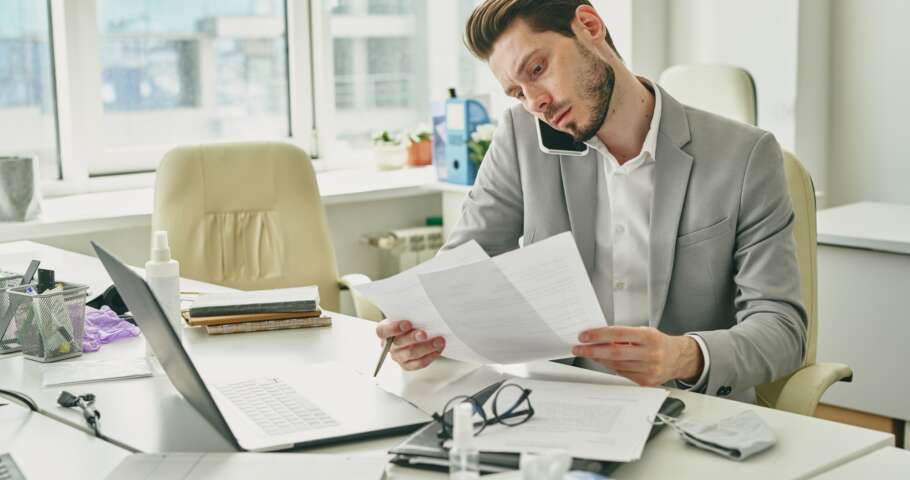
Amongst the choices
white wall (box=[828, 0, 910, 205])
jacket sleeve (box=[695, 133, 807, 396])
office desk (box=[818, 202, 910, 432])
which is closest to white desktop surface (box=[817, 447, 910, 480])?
jacket sleeve (box=[695, 133, 807, 396])

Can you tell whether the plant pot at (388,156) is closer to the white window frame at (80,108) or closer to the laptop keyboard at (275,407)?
the white window frame at (80,108)

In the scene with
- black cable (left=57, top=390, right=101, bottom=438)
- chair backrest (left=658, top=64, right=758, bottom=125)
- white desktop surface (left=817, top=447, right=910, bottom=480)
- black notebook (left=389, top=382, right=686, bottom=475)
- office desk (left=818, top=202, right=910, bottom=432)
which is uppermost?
chair backrest (left=658, top=64, right=758, bottom=125)

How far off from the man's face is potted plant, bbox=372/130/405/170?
2182mm

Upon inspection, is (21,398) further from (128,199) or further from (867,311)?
(867,311)

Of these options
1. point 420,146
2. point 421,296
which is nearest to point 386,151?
point 420,146

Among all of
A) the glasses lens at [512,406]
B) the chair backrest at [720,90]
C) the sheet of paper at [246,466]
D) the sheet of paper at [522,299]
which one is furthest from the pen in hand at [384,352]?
the chair backrest at [720,90]

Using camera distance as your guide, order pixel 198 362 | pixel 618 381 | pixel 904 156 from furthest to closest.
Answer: pixel 904 156 → pixel 198 362 → pixel 618 381

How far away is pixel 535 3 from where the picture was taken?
5.68 ft

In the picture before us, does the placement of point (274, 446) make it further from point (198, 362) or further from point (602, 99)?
point (602, 99)

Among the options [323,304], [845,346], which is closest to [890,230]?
[845,346]

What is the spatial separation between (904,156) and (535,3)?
215cm

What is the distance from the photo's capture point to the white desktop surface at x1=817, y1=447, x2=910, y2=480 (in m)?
1.17

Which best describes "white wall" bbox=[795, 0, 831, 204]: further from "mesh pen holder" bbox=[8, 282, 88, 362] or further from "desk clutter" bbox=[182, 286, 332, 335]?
"mesh pen holder" bbox=[8, 282, 88, 362]

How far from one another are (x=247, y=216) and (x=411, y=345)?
1209 millimetres
